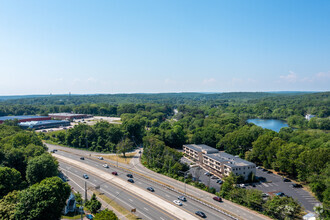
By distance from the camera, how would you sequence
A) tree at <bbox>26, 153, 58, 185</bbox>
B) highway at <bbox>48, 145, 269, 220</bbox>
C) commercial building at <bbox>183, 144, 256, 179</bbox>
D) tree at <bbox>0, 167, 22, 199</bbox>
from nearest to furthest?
tree at <bbox>0, 167, 22, 199</bbox>, highway at <bbox>48, 145, 269, 220</bbox>, tree at <bbox>26, 153, 58, 185</bbox>, commercial building at <bbox>183, 144, 256, 179</bbox>

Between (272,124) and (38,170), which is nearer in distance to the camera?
(38,170)

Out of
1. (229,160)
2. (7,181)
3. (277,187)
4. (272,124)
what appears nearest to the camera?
(7,181)

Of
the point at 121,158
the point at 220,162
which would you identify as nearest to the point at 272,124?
the point at 220,162

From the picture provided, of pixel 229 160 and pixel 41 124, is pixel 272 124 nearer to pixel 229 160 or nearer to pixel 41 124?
pixel 229 160

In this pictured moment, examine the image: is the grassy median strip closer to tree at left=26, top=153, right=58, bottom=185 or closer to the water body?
tree at left=26, top=153, right=58, bottom=185

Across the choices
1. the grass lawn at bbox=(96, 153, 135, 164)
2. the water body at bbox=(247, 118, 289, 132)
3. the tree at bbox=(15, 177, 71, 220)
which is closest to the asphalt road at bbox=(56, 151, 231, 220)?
the grass lawn at bbox=(96, 153, 135, 164)

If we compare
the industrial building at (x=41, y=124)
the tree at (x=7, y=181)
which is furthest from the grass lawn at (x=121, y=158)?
the industrial building at (x=41, y=124)
